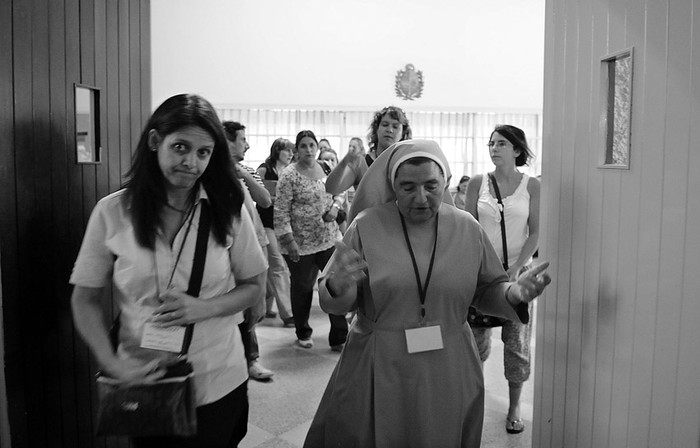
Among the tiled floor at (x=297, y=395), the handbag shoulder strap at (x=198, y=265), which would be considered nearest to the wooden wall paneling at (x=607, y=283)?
the handbag shoulder strap at (x=198, y=265)

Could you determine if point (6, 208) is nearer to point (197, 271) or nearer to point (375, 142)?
point (197, 271)

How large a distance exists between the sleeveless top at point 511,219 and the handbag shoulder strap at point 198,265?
2.07m

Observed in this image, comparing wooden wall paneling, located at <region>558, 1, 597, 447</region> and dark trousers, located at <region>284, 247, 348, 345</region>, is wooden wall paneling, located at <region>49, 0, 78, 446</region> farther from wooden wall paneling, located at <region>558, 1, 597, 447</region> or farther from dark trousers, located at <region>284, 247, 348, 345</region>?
dark trousers, located at <region>284, 247, 348, 345</region>

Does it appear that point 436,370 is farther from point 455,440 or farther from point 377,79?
point 377,79

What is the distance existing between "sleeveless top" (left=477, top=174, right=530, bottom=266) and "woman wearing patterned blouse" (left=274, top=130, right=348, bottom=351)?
176 cm

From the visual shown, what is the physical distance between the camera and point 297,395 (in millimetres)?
3971

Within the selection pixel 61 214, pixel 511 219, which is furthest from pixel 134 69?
pixel 511 219

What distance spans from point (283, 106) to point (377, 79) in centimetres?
173

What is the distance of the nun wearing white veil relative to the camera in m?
2.05

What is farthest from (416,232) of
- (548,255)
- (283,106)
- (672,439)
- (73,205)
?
(283,106)

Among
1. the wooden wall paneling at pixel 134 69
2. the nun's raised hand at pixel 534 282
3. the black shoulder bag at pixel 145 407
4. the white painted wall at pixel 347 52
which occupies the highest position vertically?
the white painted wall at pixel 347 52

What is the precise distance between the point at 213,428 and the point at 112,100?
145cm

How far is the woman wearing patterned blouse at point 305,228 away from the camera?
4.89 metres

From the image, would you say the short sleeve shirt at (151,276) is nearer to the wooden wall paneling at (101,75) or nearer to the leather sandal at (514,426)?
the wooden wall paneling at (101,75)
